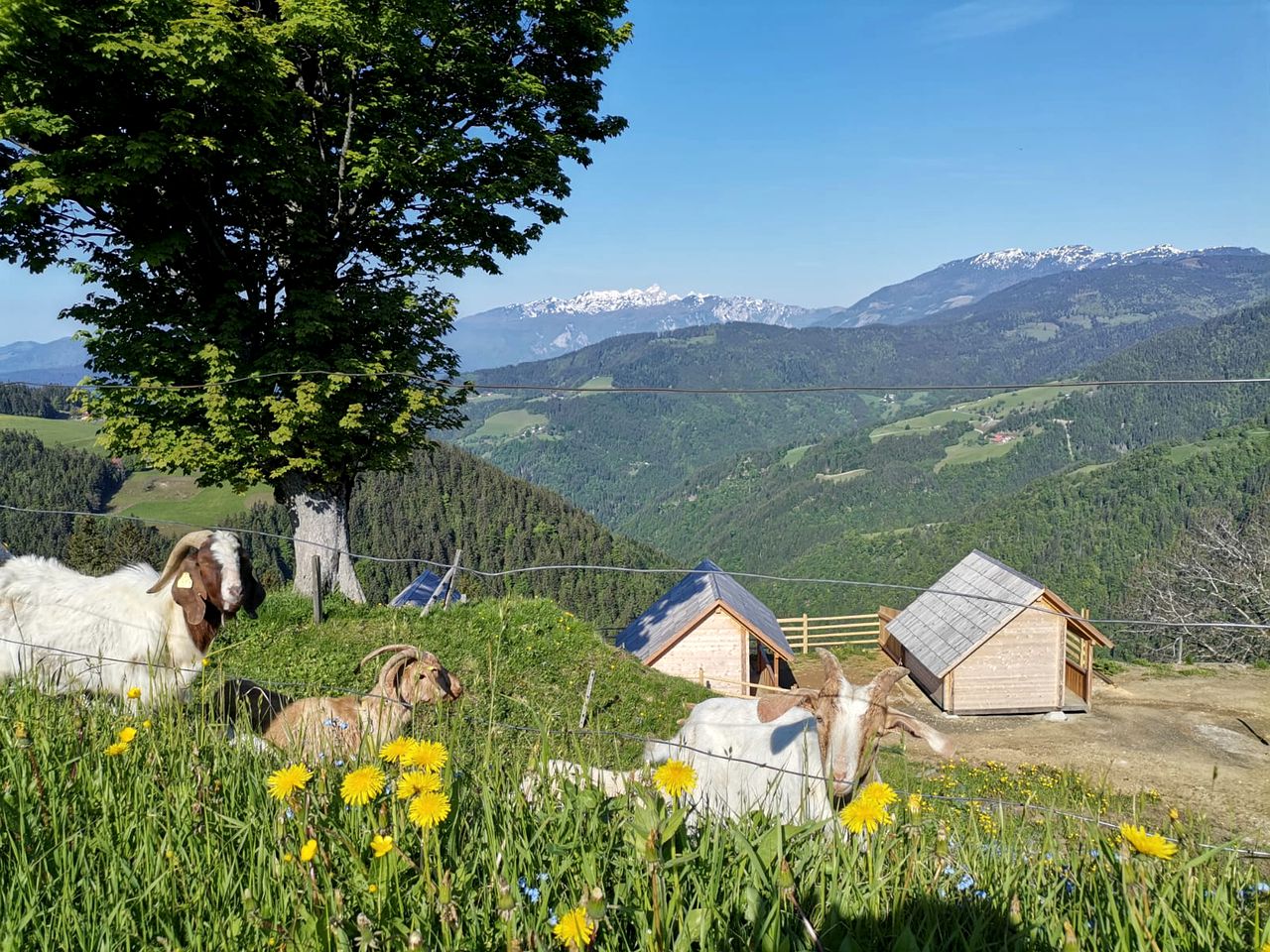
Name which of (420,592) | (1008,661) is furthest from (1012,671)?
(420,592)

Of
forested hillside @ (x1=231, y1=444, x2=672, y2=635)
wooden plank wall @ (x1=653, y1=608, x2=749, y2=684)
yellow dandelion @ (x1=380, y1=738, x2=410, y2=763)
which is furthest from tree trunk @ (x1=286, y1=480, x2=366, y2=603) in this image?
forested hillside @ (x1=231, y1=444, x2=672, y2=635)

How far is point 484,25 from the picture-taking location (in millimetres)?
13477

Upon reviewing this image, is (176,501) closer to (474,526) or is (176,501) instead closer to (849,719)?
(474,526)

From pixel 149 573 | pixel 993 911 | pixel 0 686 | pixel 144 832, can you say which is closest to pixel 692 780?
pixel 993 911

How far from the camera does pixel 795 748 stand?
7203mm

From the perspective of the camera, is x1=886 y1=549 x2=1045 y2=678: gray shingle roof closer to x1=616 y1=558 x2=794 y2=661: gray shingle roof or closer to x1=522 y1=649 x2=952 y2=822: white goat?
x1=616 y1=558 x2=794 y2=661: gray shingle roof

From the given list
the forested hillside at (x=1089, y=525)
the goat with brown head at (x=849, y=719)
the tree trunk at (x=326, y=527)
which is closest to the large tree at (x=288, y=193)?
the tree trunk at (x=326, y=527)

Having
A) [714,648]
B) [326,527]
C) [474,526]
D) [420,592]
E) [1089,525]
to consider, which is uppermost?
[326,527]

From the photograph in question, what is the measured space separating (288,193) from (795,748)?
35.2 feet

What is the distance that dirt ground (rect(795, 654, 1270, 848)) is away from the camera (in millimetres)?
21883

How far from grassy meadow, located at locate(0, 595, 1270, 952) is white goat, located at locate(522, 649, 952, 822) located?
0.39 metres

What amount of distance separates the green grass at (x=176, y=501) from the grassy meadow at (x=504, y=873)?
153825 mm

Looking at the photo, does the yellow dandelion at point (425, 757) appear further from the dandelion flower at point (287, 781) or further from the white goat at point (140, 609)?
the white goat at point (140, 609)

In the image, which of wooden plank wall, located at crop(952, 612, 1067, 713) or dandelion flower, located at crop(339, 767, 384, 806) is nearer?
dandelion flower, located at crop(339, 767, 384, 806)
